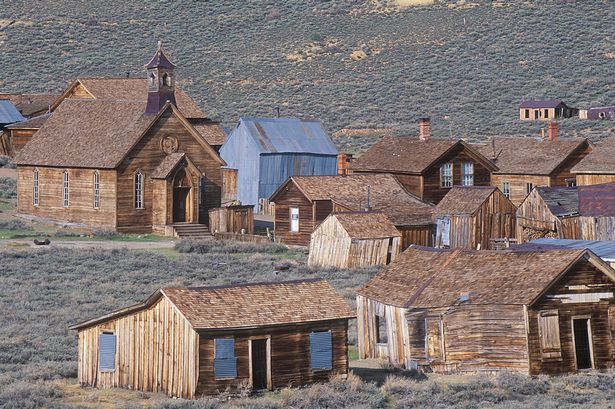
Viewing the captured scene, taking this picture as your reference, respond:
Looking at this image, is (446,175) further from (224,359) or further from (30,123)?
(224,359)

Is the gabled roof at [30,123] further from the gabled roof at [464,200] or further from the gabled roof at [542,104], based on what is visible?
the gabled roof at [542,104]

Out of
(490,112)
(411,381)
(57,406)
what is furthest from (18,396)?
(490,112)

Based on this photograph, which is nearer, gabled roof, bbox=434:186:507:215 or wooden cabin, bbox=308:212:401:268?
wooden cabin, bbox=308:212:401:268

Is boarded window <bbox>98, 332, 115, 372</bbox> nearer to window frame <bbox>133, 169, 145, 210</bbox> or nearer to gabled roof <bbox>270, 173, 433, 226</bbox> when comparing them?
gabled roof <bbox>270, 173, 433, 226</bbox>

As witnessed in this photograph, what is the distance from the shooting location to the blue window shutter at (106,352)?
1049 inches

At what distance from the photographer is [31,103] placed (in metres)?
87.4

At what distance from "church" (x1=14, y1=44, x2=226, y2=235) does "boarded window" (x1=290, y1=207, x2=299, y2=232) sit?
5.31 m

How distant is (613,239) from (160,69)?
76.9ft

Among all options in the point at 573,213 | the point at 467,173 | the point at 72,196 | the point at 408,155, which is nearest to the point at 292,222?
the point at 408,155

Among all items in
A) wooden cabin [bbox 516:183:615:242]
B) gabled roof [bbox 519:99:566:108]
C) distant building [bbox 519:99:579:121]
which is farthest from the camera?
gabled roof [bbox 519:99:566:108]

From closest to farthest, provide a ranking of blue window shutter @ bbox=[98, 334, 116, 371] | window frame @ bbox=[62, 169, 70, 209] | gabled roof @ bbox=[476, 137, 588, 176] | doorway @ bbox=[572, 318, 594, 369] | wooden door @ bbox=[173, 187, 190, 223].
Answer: blue window shutter @ bbox=[98, 334, 116, 371] < doorway @ bbox=[572, 318, 594, 369] < wooden door @ bbox=[173, 187, 190, 223] < window frame @ bbox=[62, 169, 70, 209] < gabled roof @ bbox=[476, 137, 588, 176]

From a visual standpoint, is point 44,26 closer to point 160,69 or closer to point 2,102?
point 2,102

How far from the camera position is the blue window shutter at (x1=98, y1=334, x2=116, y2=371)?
1049 inches

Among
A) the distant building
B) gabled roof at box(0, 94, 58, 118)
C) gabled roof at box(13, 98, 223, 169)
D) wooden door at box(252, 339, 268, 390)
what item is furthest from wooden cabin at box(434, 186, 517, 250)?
the distant building
